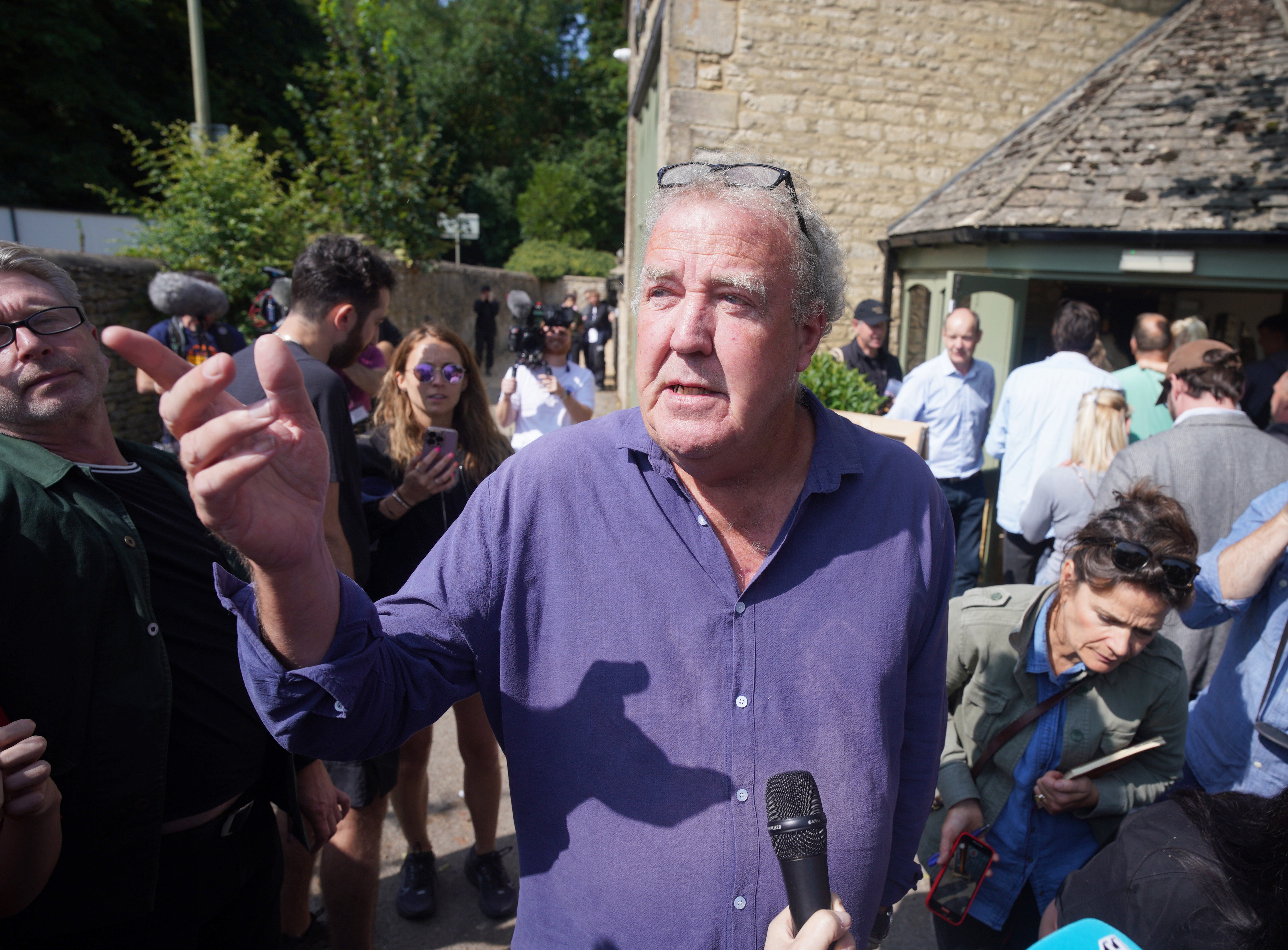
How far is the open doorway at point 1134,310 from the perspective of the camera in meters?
9.23

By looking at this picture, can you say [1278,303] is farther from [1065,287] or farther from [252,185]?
[252,185]

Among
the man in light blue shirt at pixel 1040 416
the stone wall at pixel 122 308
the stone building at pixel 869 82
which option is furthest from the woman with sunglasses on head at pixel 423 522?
the stone building at pixel 869 82

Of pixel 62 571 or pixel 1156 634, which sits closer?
pixel 62 571

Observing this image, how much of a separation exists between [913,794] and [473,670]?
3.33 feet

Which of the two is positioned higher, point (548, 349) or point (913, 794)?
point (548, 349)

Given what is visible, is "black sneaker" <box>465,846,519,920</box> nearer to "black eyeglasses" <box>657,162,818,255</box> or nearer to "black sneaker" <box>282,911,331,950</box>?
"black sneaker" <box>282,911,331,950</box>

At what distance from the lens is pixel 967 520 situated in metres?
5.43

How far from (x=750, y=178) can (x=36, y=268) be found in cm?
164

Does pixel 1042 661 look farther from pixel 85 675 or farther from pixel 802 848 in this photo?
pixel 85 675

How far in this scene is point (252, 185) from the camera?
893 centimetres

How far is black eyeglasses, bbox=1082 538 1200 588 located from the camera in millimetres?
2055

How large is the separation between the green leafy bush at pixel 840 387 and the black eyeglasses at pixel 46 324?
4.02m

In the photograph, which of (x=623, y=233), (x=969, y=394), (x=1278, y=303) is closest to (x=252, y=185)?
(x=969, y=394)

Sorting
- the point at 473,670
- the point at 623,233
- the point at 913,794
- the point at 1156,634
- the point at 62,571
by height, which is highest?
the point at 623,233
